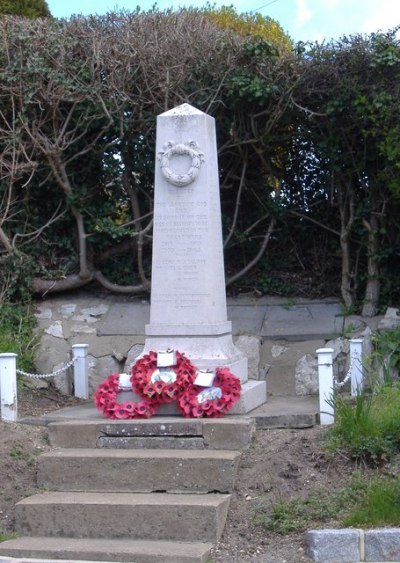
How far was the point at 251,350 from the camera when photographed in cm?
1067

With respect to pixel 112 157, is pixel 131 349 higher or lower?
lower

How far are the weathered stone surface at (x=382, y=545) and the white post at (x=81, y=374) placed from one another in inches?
192

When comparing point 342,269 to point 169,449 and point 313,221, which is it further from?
point 169,449

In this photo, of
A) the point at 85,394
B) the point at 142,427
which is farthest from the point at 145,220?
A: the point at 142,427

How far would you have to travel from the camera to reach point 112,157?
12156mm

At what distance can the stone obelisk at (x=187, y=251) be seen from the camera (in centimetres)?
854

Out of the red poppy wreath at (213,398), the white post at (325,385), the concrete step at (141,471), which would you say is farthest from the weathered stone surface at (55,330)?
the white post at (325,385)

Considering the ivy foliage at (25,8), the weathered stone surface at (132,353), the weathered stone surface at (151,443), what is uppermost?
the ivy foliage at (25,8)

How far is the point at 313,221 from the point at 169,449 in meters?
5.42

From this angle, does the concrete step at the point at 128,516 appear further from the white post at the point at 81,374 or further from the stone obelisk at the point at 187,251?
the white post at the point at 81,374

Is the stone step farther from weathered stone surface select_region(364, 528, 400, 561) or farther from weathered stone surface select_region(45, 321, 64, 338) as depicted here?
weathered stone surface select_region(45, 321, 64, 338)

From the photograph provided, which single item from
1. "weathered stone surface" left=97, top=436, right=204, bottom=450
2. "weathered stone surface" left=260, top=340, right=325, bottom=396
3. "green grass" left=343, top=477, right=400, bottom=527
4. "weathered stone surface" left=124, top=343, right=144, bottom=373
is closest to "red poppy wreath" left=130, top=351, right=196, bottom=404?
"weathered stone surface" left=97, top=436, right=204, bottom=450

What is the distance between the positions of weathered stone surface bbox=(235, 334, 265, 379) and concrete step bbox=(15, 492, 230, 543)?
3.80 meters

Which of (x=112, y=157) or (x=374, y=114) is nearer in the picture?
(x=374, y=114)
